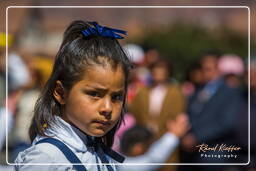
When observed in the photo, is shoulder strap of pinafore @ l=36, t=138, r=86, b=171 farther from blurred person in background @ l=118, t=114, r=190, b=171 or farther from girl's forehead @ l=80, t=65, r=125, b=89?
blurred person in background @ l=118, t=114, r=190, b=171

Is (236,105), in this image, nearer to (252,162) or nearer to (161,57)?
(252,162)

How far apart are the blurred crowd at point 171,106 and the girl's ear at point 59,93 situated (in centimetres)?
30

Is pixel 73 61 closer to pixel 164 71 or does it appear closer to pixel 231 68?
pixel 231 68

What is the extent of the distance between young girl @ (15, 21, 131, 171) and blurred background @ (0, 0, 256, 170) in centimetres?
27

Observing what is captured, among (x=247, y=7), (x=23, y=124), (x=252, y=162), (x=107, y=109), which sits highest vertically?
(x=247, y=7)

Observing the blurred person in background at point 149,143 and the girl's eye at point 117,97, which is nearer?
the girl's eye at point 117,97

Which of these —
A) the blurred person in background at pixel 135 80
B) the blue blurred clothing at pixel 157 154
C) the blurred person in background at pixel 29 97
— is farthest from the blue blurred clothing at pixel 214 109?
the blurred person in background at pixel 29 97

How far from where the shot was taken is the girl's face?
1584 millimetres

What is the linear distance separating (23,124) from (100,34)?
2.46 feet

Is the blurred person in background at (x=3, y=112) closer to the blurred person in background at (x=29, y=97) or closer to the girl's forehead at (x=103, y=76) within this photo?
the blurred person in background at (x=29, y=97)

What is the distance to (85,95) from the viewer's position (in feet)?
5.24

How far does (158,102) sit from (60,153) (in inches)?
58.5

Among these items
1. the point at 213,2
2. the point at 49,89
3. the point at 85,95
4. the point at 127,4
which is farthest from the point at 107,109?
the point at 213,2

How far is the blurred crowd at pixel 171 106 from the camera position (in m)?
2.18
